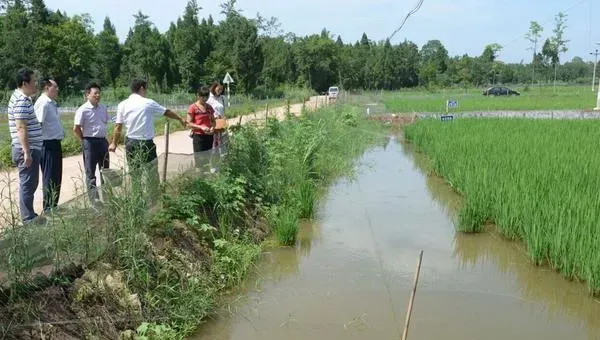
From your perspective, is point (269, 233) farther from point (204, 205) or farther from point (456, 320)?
point (456, 320)

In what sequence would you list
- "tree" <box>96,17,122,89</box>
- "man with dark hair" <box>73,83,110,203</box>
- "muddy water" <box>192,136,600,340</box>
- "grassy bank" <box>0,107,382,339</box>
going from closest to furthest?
1. "grassy bank" <box>0,107,382,339</box>
2. "muddy water" <box>192,136,600,340</box>
3. "man with dark hair" <box>73,83,110,203</box>
4. "tree" <box>96,17,122,89</box>

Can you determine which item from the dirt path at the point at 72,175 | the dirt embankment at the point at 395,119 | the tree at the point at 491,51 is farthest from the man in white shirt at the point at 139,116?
the tree at the point at 491,51

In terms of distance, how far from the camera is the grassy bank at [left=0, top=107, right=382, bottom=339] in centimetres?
318

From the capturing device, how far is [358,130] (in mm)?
17094

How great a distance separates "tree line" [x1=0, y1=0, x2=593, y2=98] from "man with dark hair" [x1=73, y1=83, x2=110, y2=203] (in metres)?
27.5

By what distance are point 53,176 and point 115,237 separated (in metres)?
1.62

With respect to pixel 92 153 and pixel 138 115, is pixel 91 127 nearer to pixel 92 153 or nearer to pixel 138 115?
pixel 92 153

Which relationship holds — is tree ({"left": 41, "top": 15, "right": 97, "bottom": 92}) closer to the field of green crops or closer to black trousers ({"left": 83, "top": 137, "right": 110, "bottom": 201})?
the field of green crops

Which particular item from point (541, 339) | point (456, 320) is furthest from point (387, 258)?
point (541, 339)

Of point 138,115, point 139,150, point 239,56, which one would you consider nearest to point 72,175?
point 138,115

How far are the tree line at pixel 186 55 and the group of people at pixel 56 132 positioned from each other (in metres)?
27.5

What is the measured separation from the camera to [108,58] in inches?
1655

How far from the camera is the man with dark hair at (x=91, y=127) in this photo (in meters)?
5.34

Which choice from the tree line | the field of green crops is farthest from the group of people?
the tree line
